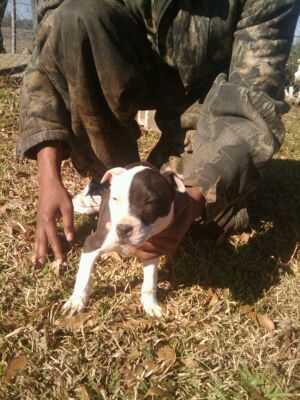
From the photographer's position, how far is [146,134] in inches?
197

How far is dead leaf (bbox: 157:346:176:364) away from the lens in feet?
6.88

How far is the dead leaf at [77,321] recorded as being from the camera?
87.7 inches

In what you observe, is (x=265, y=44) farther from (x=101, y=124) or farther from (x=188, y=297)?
(x=188, y=297)

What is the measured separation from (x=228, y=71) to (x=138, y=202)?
1311 mm

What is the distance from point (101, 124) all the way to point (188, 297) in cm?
116

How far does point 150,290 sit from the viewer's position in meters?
2.42

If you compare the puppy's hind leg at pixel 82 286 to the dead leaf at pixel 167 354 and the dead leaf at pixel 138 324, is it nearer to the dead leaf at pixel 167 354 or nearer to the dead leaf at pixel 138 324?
the dead leaf at pixel 138 324

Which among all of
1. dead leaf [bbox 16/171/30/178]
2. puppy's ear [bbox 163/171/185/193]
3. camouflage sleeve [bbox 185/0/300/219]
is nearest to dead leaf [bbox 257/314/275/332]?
camouflage sleeve [bbox 185/0/300/219]

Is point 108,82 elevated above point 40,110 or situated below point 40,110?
above

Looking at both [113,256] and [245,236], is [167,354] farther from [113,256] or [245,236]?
[245,236]

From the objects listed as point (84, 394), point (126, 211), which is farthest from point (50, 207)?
point (84, 394)

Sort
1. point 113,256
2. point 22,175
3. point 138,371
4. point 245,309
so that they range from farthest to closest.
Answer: point 22,175, point 113,256, point 245,309, point 138,371

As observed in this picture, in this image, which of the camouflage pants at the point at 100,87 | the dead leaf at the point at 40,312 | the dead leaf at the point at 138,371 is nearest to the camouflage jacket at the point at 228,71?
the camouflage pants at the point at 100,87

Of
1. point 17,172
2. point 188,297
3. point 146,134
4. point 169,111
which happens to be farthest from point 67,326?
point 146,134
